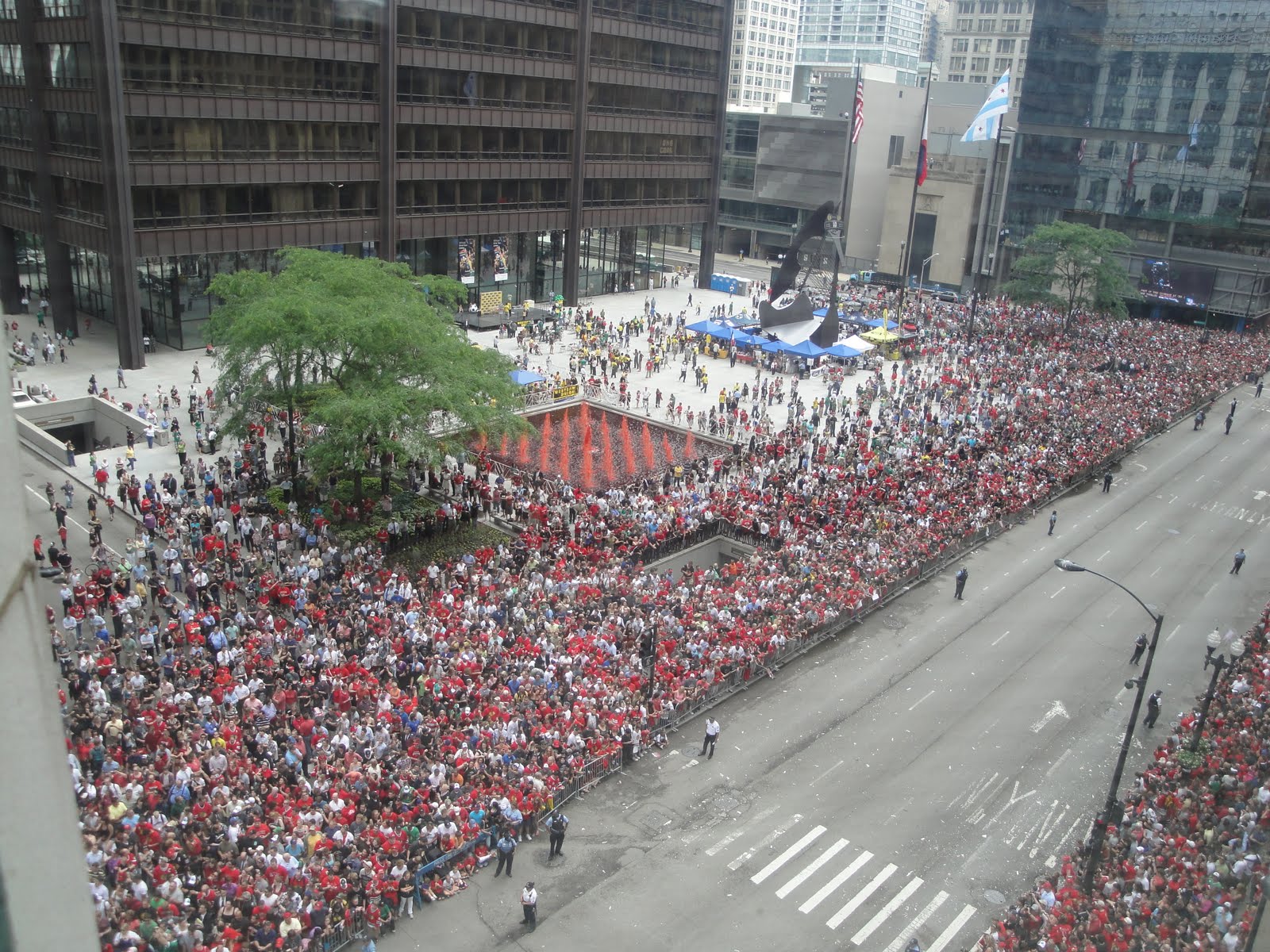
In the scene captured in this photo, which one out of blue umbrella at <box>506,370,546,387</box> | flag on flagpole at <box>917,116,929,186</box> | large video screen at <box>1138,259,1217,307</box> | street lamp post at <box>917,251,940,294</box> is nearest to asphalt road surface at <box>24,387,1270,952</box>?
blue umbrella at <box>506,370,546,387</box>

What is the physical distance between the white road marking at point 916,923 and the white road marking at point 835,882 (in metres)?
1.50

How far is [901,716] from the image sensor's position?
88.7 ft

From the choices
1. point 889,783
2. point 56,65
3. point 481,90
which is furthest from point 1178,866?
point 481,90

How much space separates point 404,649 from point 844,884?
36.8 ft

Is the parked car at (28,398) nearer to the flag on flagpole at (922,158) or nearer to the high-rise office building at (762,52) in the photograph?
the flag on flagpole at (922,158)

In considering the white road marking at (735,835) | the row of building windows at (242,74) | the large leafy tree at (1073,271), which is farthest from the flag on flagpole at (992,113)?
the white road marking at (735,835)

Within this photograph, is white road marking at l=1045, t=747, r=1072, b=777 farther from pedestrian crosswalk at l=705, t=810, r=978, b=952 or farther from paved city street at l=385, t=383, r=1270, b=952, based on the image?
pedestrian crosswalk at l=705, t=810, r=978, b=952

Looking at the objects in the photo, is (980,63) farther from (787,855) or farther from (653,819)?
(787,855)

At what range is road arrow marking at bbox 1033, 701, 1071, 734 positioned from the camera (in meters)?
26.9

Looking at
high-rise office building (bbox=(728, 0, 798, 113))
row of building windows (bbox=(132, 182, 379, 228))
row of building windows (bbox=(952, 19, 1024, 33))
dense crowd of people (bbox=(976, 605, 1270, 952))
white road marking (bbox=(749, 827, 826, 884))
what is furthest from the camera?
high-rise office building (bbox=(728, 0, 798, 113))

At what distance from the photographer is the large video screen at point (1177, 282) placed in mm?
82562

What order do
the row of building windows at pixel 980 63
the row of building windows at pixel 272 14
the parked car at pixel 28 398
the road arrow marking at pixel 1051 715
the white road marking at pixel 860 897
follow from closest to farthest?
the white road marking at pixel 860 897, the road arrow marking at pixel 1051 715, the parked car at pixel 28 398, the row of building windows at pixel 272 14, the row of building windows at pixel 980 63

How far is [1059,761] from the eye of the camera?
25.4 m

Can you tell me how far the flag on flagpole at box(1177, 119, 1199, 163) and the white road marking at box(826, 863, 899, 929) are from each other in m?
80.3
